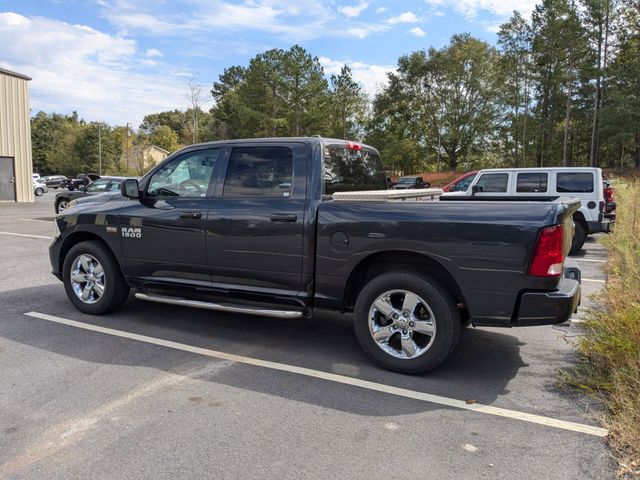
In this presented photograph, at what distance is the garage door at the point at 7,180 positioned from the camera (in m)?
25.3

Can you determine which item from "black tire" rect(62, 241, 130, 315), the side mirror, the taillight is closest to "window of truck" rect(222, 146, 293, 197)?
the side mirror

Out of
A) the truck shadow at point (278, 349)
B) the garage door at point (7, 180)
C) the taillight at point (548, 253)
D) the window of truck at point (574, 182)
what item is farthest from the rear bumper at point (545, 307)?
the garage door at point (7, 180)

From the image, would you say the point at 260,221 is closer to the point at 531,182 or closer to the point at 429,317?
the point at 429,317

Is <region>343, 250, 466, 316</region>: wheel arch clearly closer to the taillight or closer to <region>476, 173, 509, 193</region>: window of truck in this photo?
the taillight

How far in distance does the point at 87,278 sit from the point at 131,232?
890mm

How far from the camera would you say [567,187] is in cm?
1144

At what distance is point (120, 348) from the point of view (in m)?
4.72

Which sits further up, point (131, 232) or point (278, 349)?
point (131, 232)

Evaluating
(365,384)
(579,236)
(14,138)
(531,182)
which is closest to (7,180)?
(14,138)

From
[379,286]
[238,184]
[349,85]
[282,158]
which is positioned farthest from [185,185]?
[349,85]

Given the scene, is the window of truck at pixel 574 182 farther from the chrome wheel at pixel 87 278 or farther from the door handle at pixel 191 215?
the chrome wheel at pixel 87 278

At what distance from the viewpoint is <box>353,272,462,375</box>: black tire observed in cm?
396

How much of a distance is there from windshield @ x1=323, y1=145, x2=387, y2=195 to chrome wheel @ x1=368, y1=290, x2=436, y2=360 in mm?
1164

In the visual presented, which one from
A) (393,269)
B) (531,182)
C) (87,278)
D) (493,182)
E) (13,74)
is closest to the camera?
(393,269)
